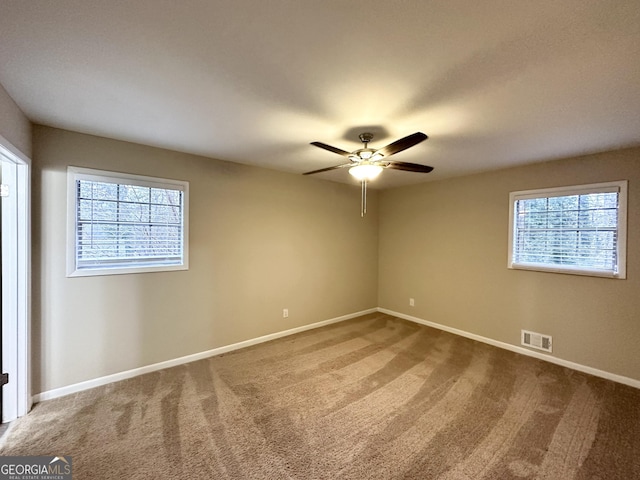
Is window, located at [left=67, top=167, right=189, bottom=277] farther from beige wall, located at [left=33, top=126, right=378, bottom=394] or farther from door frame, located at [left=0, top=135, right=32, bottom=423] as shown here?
door frame, located at [left=0, top=135, right=32, bottom=423]

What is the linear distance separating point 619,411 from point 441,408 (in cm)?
146

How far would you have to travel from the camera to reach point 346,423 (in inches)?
82.0

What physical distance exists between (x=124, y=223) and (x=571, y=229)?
4.82 m

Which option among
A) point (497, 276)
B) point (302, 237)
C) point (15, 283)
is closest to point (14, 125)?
point (15, 283)

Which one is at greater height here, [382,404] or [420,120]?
[420,120]

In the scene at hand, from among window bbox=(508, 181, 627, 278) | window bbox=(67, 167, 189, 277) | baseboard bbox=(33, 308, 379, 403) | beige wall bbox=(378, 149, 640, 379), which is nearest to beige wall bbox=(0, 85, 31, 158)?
window bbox=(67, 167, 189, 277)

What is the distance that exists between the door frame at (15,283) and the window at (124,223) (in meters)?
0.32

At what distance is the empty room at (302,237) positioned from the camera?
1310 millimetres

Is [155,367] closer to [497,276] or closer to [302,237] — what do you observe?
[302,237]

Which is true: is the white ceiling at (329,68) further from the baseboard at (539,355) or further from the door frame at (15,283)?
the baseboard at (539,355)

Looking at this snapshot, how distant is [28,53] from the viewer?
1.38m

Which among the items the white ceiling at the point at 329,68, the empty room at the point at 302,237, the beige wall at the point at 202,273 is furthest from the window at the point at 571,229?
the beige wall at the point at 202,273

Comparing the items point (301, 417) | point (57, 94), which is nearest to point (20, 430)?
point (301, 417)

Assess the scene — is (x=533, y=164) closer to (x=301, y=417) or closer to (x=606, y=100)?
(x=606, y=100)
